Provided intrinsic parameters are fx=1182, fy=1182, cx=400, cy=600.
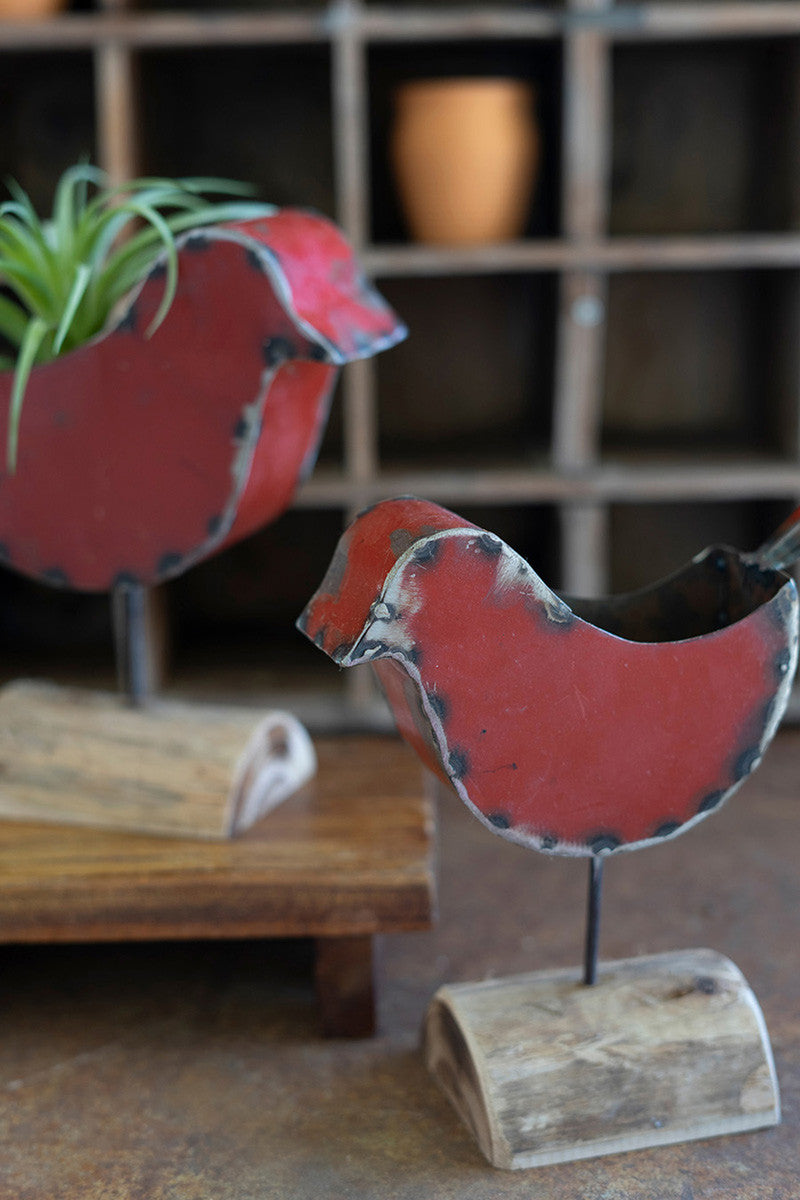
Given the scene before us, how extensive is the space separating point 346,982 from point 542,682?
41 centimetres

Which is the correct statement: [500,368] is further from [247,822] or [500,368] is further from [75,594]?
[247,822]

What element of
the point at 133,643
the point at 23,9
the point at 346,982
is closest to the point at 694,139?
the point at 23,9

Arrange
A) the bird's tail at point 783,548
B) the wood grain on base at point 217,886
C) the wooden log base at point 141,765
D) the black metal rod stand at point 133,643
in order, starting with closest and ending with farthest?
1. the bird's tail at point 783,548
2. the wood grain on base at point 217,886
3. the wooden log base at point 141,765
4. the black metal rod stand at point 133,643

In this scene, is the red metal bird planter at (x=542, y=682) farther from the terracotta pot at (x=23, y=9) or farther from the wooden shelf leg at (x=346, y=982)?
the terracotta pot at (x=23, y=9)

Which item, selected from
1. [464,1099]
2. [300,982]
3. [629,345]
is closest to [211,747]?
[300,982]

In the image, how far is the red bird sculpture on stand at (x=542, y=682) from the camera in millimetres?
869

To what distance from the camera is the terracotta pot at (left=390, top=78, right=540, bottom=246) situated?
1.82m

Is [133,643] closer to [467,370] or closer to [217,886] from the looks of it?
[217,886]

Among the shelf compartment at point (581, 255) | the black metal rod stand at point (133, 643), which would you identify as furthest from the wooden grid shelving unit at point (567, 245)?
the black metal rod stand at point (133, 643)

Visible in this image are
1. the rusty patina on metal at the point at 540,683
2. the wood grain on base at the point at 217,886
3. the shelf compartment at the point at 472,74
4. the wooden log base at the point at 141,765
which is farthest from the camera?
the shelf compartment at the point at 472,74

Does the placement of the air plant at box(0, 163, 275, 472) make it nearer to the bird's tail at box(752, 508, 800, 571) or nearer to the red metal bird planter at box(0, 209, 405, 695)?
the red metal bird planter at box(0, 209, 405, 695)

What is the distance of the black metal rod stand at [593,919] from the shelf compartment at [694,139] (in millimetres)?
1478

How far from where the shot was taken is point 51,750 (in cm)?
127

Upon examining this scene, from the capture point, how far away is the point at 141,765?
1.25 m
